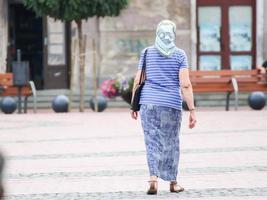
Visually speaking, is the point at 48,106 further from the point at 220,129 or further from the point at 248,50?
the point at 220,129

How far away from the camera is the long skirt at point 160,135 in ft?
24.5

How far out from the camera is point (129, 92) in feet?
64.5

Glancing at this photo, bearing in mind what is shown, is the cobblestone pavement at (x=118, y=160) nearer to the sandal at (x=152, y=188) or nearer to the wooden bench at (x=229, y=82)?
the sandal at (x=152, y=188)

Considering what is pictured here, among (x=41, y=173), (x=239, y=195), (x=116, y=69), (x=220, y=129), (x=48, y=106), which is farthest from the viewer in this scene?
(x=116, y=69)

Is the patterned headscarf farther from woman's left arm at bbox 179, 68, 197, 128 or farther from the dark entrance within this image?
the dark entrance

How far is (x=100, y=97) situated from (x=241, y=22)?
709 cm

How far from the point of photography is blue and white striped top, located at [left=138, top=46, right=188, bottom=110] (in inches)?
A: 295

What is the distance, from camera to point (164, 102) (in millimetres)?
7457

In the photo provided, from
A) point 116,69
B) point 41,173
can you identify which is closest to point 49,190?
point 41,173

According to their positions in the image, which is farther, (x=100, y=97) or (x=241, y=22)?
(x=241, y=22)

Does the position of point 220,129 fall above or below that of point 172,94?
below

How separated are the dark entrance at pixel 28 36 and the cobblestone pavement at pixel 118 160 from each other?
1040 cm

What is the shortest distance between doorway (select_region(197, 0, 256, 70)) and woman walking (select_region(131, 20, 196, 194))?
18.8 metres

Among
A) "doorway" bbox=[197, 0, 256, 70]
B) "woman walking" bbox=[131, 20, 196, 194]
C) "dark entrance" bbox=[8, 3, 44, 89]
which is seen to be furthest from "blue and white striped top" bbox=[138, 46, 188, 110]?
"dark entrance" bbox=[8, 3, 44, 89]
